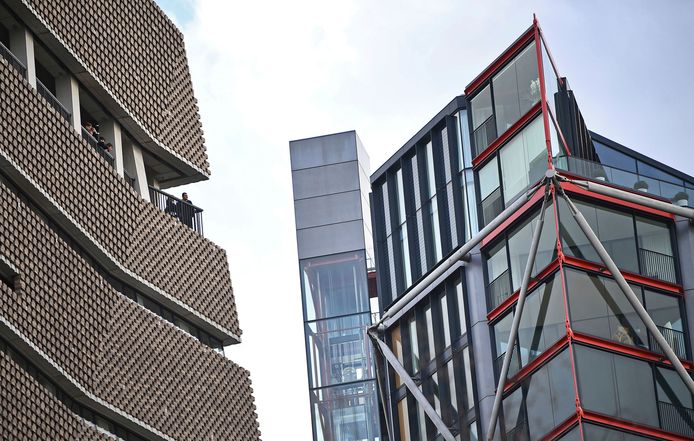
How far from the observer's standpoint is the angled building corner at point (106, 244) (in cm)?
5156

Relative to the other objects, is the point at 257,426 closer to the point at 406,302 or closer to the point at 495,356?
→ the point at 406,302

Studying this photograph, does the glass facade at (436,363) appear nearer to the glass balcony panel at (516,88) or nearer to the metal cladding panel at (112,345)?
the glass balcony panel at (516,88)

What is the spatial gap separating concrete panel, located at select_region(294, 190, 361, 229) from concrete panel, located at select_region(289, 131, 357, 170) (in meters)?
2.09

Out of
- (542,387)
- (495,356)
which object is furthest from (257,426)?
(542,387)

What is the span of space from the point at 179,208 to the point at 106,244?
1060 centimetres

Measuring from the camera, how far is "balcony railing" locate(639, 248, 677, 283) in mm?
55406

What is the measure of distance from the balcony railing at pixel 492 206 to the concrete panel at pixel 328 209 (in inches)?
1095

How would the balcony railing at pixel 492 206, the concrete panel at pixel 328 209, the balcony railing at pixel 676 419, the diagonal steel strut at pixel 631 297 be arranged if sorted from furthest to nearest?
the concrete panel at pixel 328 209, the balcony railing at pixel 492 206, the diagonal steel strut at pixel 631 297, the balcony railing at pixel 676 419

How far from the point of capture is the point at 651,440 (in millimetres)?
51406

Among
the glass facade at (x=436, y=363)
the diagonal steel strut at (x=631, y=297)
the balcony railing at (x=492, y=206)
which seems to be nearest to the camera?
the diagonal steel strut at (x=631, y=297)

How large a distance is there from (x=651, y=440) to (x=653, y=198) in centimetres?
938

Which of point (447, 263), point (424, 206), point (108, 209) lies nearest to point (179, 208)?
point (108, 209)

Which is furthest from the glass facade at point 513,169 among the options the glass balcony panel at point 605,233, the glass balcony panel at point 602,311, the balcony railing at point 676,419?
the balcony railing at point 676,419

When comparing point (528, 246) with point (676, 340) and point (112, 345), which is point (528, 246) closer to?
point (676, 340)
